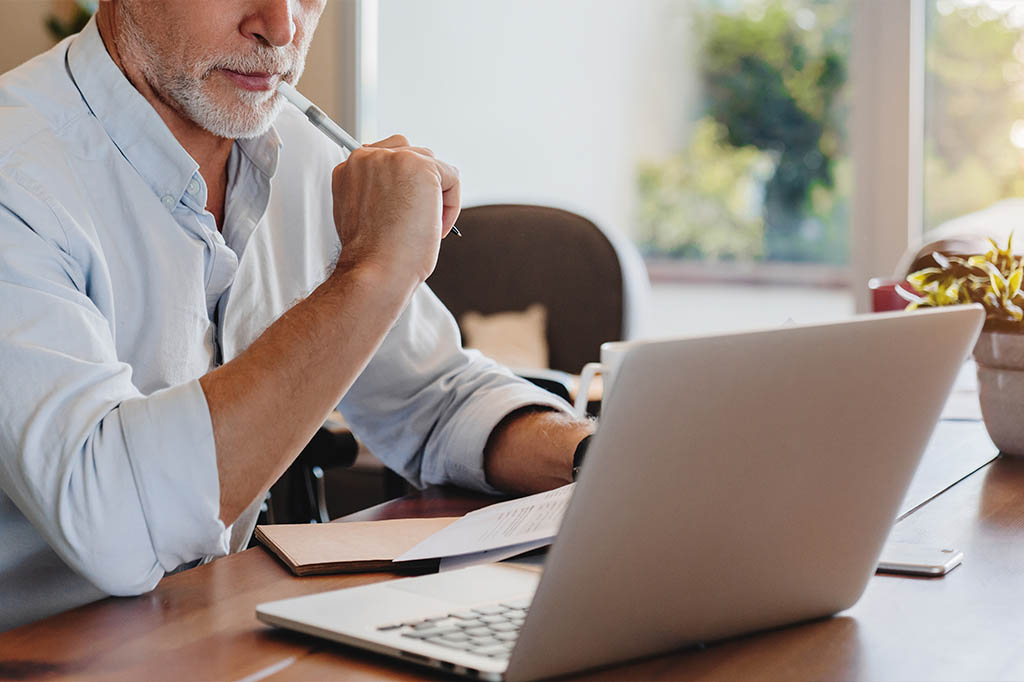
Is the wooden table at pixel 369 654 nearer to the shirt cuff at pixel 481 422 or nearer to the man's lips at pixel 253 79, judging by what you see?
the shirt cuff at pixel 481 422

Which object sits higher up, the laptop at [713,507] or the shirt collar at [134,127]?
the shirt collar at [134,127]

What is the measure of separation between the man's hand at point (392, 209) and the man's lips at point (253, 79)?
0.19 meters

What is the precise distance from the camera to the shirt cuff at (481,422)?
1.17 m

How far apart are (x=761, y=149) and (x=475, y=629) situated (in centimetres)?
295

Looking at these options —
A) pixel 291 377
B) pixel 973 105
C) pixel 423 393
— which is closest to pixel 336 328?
pixel 291 377

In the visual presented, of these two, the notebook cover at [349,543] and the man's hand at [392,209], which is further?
the man's hand at [392,209]

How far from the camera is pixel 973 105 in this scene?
297 centimetres

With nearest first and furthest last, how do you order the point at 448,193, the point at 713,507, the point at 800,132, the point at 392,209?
the point at 713,507
the point at 392,209
the point at 448,193
the point at 800,132

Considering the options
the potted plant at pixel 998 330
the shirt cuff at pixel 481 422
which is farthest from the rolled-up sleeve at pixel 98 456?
the potted plant at pixel 998 330

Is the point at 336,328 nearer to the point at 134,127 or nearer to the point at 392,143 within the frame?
the point at 392,143

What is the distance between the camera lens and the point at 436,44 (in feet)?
12.5

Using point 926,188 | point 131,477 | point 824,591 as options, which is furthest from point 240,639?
point 926,188

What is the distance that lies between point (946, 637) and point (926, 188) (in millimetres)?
2594

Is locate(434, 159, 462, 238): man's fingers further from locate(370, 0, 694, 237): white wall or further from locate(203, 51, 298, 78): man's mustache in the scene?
locate(370, 0, 694, 237): white wall
